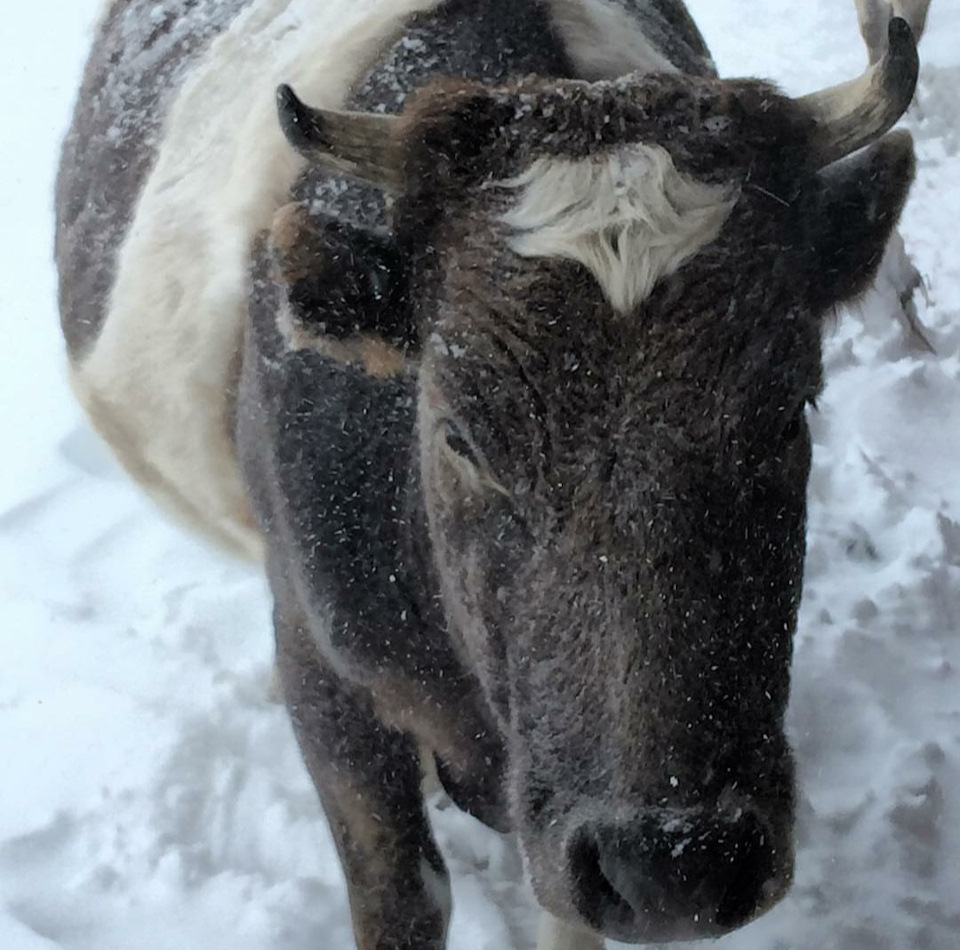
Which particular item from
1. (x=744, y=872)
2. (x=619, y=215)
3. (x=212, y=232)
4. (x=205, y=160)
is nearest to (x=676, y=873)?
(x=744, y=872)

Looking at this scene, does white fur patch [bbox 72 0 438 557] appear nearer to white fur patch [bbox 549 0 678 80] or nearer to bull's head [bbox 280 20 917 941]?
white fur patch [bbox 549 0 678 80]

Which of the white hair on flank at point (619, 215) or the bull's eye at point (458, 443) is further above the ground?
the white hair on flank at point (619, 215)

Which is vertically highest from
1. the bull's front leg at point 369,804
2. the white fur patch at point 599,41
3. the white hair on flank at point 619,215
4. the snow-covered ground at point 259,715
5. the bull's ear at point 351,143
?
the bull's ear at point 351,143

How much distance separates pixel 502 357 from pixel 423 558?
2.38 ft

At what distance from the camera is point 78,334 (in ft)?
13.9

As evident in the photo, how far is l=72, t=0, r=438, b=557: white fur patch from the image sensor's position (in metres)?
3.07

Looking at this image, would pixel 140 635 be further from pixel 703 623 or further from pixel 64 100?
pixel 64 100

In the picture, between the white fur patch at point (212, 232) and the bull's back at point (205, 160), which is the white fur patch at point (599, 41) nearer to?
the bull's back at point (205, 160)

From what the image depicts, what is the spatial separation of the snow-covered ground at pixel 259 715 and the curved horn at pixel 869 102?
0.46m

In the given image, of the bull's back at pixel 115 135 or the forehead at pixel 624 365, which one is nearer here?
the forehead at pixel 624 365

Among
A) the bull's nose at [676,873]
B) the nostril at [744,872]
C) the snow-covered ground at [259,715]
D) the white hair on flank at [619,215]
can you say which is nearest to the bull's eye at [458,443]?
the white hair on flank at [619,215]

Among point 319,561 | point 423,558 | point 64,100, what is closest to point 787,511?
point 423,558

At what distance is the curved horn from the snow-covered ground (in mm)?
462

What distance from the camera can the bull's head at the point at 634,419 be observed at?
198cm
